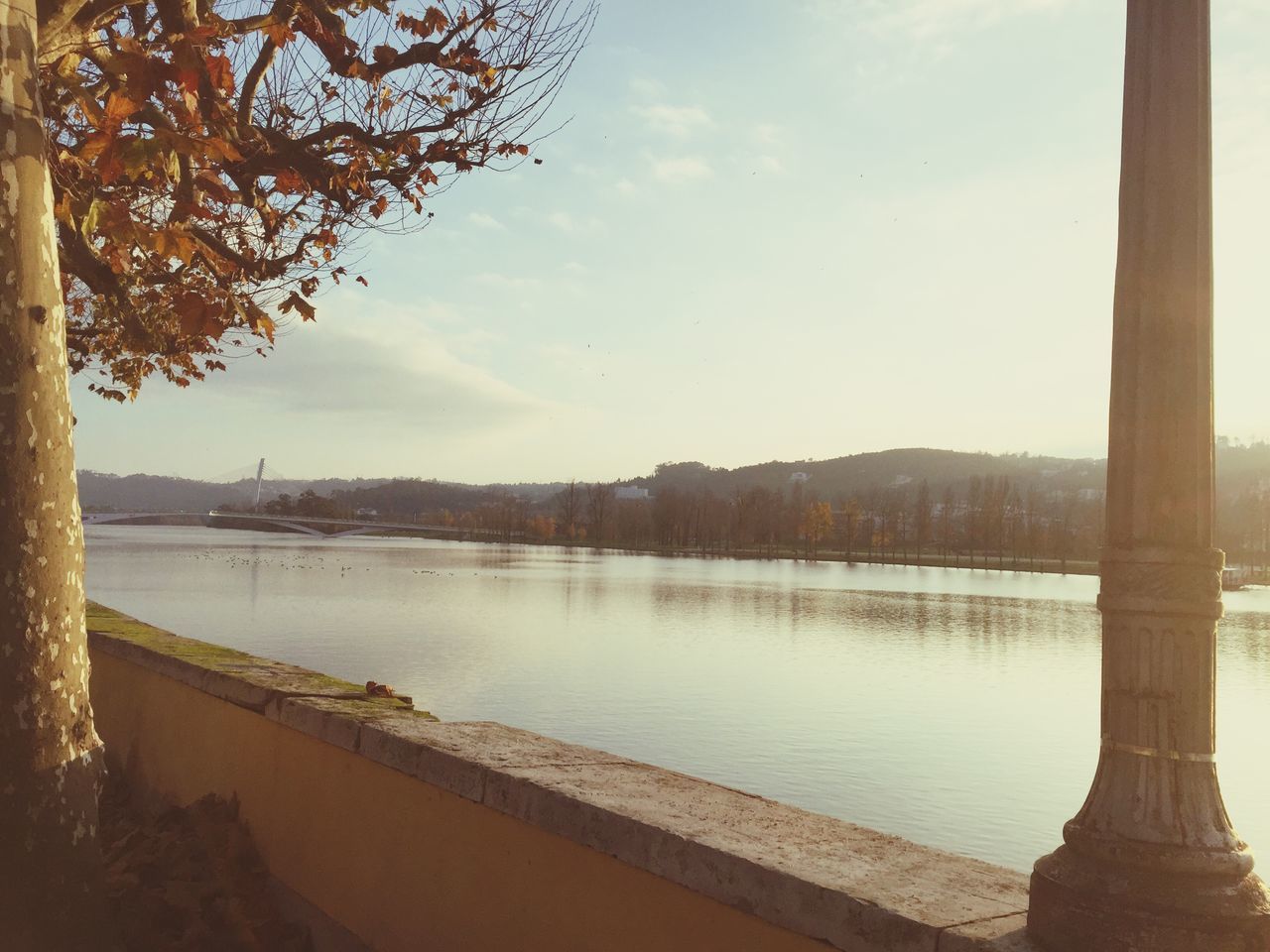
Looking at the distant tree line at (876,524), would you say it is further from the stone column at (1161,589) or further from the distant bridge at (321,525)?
the stone column at (1161,589)

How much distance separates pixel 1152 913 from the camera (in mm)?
2105

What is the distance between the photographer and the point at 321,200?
742 centimetres

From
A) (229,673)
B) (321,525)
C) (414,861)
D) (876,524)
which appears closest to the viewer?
(414,861)

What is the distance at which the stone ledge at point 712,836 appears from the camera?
2238 mm

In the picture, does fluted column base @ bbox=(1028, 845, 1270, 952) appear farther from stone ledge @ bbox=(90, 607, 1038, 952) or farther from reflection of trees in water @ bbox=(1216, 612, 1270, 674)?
reflection of trees in water @ bbox=(1216, 612, 1270, 674)

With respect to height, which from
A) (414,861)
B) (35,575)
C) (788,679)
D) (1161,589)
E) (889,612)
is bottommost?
(788,679)

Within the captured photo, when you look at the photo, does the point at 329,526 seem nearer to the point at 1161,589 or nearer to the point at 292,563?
the point at 292,563

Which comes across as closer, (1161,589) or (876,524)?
(1161,589)

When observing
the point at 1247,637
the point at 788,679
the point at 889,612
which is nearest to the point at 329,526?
the point at 889,612

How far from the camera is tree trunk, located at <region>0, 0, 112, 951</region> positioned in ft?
9.34

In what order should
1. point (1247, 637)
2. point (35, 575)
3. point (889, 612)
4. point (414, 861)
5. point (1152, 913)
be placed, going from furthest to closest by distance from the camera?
point (889, 612)
point (1247, 637)
point (414, 861)
point (35, 575)
point (1152, 913)

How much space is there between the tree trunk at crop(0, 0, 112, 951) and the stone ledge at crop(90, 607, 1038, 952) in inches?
38.7

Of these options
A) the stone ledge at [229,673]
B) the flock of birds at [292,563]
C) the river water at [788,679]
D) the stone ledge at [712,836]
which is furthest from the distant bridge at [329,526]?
the stone ledge at [712,836]

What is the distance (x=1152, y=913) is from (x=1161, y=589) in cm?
63
